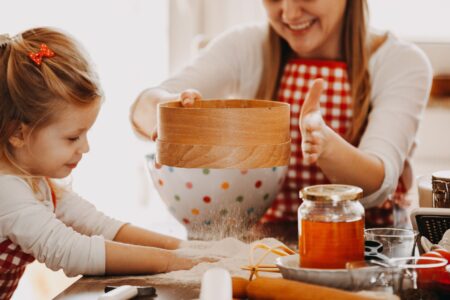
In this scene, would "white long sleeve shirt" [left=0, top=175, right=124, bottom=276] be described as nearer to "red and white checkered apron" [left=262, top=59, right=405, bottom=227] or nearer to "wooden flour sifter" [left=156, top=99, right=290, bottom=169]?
"wooden flour sifter" [left=156, top=99, right=290, bottom=169]

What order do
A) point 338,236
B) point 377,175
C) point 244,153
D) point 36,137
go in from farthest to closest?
point 377,175, point 36,137, point 244,153, point 338,236

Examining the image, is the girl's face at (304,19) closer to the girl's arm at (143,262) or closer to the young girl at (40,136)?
the young girl at (40,136)

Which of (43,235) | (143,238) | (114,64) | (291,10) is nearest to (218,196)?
(143,238)

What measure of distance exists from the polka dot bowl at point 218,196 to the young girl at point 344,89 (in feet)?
0.68

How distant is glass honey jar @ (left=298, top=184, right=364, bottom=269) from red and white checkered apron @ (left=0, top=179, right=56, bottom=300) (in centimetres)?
62

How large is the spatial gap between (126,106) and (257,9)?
73cm

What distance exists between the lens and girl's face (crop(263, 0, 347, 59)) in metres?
1.86

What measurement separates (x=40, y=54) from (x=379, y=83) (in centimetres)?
88

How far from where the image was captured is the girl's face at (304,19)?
1855 mm

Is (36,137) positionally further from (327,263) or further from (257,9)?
(257,9)

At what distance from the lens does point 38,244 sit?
1.32 metres

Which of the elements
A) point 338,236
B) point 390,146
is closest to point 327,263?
point 338,236

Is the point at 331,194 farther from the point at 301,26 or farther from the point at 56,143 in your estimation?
the point at 301,26

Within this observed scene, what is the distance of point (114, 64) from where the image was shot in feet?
11.2
